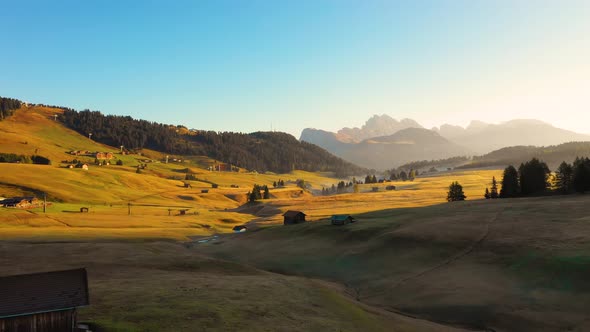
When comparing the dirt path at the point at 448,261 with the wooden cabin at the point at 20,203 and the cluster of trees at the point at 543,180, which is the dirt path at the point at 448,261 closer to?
the cluster of trees at the point at 543,180

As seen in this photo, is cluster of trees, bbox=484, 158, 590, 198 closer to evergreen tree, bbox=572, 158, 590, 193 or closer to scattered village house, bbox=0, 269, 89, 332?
evergreen tree, bbox=572, 158, 590, 193

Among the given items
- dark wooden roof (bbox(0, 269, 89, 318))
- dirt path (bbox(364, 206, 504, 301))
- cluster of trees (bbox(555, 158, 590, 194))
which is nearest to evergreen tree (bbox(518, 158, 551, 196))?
cluster of trees (bbox(555, 158, 590, 194))

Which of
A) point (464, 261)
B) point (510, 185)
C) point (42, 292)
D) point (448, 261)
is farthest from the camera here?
point (510, 185)

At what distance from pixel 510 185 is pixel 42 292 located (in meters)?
111

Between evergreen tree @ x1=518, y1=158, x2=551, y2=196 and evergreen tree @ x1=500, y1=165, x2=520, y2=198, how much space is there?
1.86 metres

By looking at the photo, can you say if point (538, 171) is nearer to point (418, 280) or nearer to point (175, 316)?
point (418, 280)

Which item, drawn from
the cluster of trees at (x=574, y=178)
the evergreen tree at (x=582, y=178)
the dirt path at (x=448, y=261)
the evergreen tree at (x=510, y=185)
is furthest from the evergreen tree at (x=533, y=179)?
the dirt path at (x=448, y=261)

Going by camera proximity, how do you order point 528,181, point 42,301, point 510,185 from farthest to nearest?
point 510,185
point 528,181
point 42,301

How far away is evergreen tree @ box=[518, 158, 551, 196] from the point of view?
95562 millimetres

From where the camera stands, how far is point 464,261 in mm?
44750

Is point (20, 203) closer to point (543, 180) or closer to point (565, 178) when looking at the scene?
point (543, 180)

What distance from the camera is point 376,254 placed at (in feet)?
176

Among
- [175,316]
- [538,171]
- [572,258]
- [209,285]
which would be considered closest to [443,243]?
[572,258]

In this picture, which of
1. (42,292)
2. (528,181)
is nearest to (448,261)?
(42,292)
